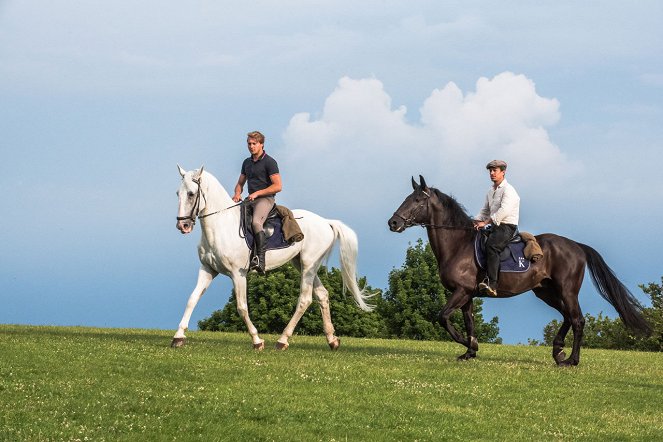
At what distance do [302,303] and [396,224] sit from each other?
10.8 feet

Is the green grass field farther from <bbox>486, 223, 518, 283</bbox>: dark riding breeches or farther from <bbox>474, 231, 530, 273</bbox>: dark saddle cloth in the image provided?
<bbox>474, 231, 530, 273</bbox>: dark saddle cloth

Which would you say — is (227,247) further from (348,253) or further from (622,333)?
(622,333)

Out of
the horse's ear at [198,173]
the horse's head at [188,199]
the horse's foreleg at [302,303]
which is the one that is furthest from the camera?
the horse's foreleg at [302,303]

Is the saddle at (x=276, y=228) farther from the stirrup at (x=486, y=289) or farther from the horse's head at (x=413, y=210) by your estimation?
the stirrup at (x=486, y=289)

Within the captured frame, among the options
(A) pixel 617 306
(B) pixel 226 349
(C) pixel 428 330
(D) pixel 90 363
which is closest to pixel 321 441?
(D) pixel 90 363

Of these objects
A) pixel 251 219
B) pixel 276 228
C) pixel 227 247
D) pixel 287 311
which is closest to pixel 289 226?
pixel 276 228

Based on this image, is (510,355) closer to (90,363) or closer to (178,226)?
(178,226)

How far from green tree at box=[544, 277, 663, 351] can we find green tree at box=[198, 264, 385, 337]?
7.17 metres

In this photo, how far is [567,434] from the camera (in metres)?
13.8

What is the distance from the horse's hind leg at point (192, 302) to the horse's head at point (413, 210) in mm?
4311

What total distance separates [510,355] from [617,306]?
3851mm

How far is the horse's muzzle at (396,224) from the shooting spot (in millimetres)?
19016

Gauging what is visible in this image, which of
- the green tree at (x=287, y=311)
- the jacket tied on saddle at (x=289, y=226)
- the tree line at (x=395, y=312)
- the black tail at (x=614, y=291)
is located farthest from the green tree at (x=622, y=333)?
the jacket tied on saddle at (x=289, y=226)

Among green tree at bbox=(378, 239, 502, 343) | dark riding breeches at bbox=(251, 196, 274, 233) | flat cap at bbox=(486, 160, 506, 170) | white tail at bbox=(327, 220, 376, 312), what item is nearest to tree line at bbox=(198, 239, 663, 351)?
green tree at bbox=(378, 239, 502, 343)
